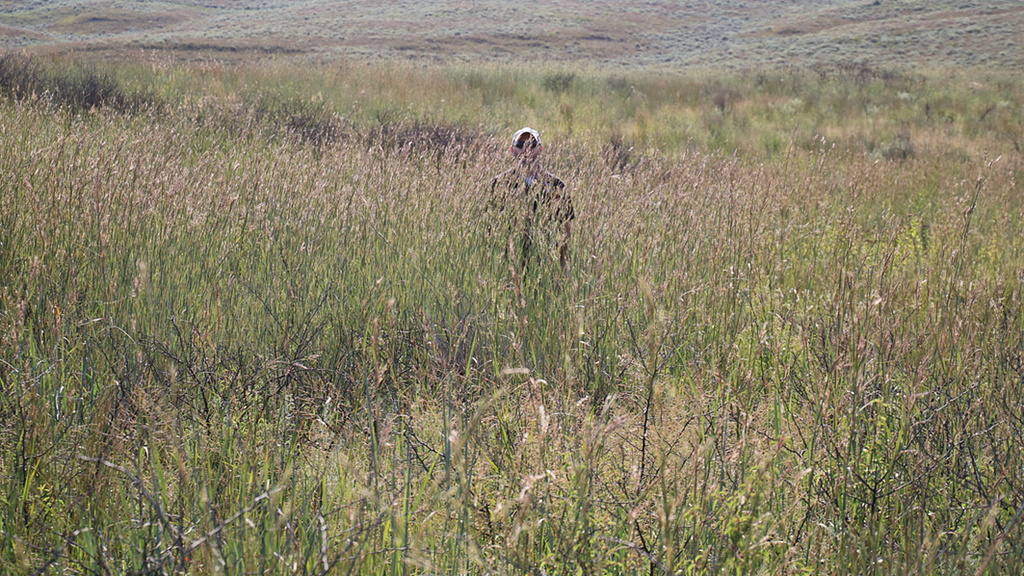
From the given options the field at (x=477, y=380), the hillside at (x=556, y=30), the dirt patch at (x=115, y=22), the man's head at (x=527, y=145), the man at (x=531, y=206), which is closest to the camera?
the field at (x=477, y=380)

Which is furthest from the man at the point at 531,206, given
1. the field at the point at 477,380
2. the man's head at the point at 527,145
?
the field at the point at 477,380

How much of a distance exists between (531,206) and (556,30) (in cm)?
5867

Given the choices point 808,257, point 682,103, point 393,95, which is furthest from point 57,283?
point 682,103

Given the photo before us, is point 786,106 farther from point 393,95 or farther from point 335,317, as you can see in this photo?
point 335,317

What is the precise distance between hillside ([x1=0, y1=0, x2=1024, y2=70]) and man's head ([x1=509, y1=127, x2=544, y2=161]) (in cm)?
2985

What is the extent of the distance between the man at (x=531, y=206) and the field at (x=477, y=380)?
0.12 m

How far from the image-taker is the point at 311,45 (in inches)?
1705

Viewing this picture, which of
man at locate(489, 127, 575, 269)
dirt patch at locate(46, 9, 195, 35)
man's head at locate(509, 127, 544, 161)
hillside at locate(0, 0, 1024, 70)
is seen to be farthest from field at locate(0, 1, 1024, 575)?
dirt patch at locate(46, 9, 195, 35)

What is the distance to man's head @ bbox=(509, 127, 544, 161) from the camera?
14.1 feet

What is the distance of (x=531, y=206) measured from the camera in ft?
12.5

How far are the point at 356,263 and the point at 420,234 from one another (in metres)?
0.48

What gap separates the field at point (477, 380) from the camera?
158 centimetres

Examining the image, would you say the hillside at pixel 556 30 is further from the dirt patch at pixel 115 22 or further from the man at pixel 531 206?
the man at pixel 531 206

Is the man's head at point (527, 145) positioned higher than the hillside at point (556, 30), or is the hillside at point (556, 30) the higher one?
the hillside at point (556, 30)
